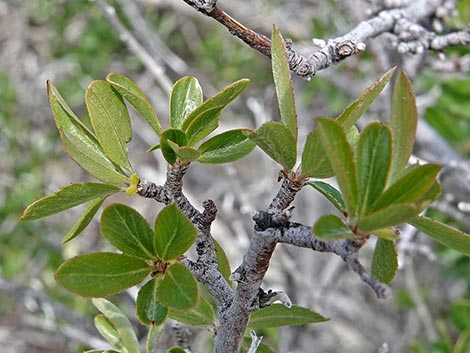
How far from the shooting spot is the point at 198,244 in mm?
835

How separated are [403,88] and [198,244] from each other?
1.05 ft

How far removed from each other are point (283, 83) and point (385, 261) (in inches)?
9.5

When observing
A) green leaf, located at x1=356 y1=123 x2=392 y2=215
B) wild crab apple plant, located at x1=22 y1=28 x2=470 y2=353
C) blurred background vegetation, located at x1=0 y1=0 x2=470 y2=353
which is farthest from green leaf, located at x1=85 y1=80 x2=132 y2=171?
blurred background vegetation, located at x1=0 y1=0 x2=470 y2=353

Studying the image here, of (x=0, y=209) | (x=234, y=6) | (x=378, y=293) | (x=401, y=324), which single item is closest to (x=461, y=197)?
(x=401, y=324)

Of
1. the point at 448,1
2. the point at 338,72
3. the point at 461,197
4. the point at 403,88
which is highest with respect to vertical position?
the point at 338,72

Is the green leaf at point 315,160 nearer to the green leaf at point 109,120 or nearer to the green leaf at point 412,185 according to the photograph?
the green leaf at point 412,185

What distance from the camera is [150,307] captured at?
2.64ft

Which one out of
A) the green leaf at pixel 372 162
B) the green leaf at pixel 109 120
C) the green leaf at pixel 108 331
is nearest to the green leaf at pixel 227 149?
the green leaf at pixel 109 120

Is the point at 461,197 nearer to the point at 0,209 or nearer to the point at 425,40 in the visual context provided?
the point at 425,40

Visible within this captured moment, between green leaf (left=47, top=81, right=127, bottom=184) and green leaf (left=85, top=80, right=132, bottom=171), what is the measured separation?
0.02 metres

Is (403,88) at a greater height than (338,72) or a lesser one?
lesser

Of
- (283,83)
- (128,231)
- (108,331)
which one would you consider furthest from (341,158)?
(108,331)

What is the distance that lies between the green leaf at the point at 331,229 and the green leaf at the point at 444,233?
9cm

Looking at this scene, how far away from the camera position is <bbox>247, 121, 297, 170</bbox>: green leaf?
0.74 meters
